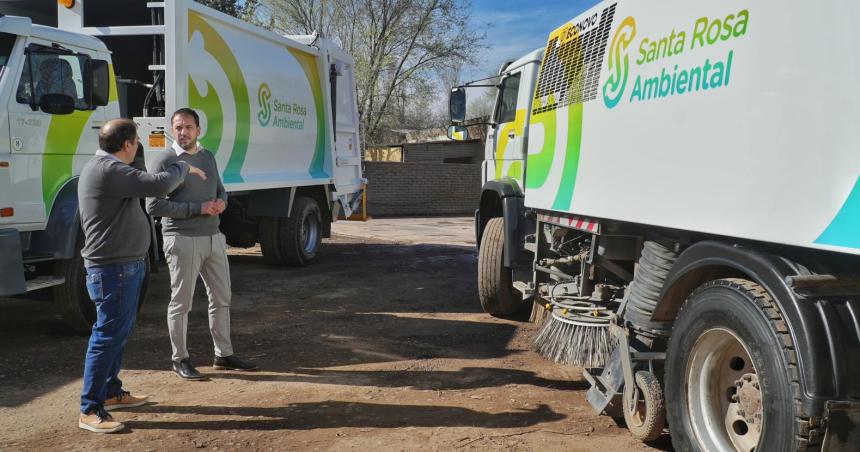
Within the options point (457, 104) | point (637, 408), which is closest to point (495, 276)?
point (457, 104)

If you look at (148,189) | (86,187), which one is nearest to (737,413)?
(148,189)

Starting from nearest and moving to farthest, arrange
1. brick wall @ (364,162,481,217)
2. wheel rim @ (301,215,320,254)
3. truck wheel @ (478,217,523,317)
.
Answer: truck wheel @ (478,217,523,317), wheel rim @ (301,215,320,254), brick wall @ (364,162,481,217)

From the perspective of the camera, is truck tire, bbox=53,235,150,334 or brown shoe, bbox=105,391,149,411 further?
truck tire, bbox=53,235,150,334

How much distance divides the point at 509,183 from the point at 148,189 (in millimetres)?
3475

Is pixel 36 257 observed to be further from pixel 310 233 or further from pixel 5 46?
pixel 310 233

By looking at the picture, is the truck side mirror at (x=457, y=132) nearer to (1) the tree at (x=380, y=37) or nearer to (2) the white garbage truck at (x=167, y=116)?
(2) the white garbage truck at (x=167, y=116)

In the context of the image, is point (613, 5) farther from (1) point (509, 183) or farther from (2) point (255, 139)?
(2) point (255, 139)

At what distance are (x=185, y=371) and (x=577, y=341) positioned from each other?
274 centimetres

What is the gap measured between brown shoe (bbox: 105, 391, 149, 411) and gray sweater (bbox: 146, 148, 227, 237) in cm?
106

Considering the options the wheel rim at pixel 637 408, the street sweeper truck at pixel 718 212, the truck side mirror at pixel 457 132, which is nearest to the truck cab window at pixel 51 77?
the truck side mirror at pixel 457 132

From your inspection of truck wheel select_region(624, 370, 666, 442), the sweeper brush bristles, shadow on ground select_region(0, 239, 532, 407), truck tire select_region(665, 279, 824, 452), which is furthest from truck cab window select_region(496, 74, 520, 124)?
truck tire select_region(665, 279, 824, 452)

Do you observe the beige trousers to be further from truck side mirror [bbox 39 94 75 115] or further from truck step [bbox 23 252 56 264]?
truck side mirror [bbox 39 94 75 115]

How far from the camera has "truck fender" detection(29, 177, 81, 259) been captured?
551cm

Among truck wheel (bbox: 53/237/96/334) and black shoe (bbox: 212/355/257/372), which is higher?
truck wheel (bbox: 53/237/96/334)
